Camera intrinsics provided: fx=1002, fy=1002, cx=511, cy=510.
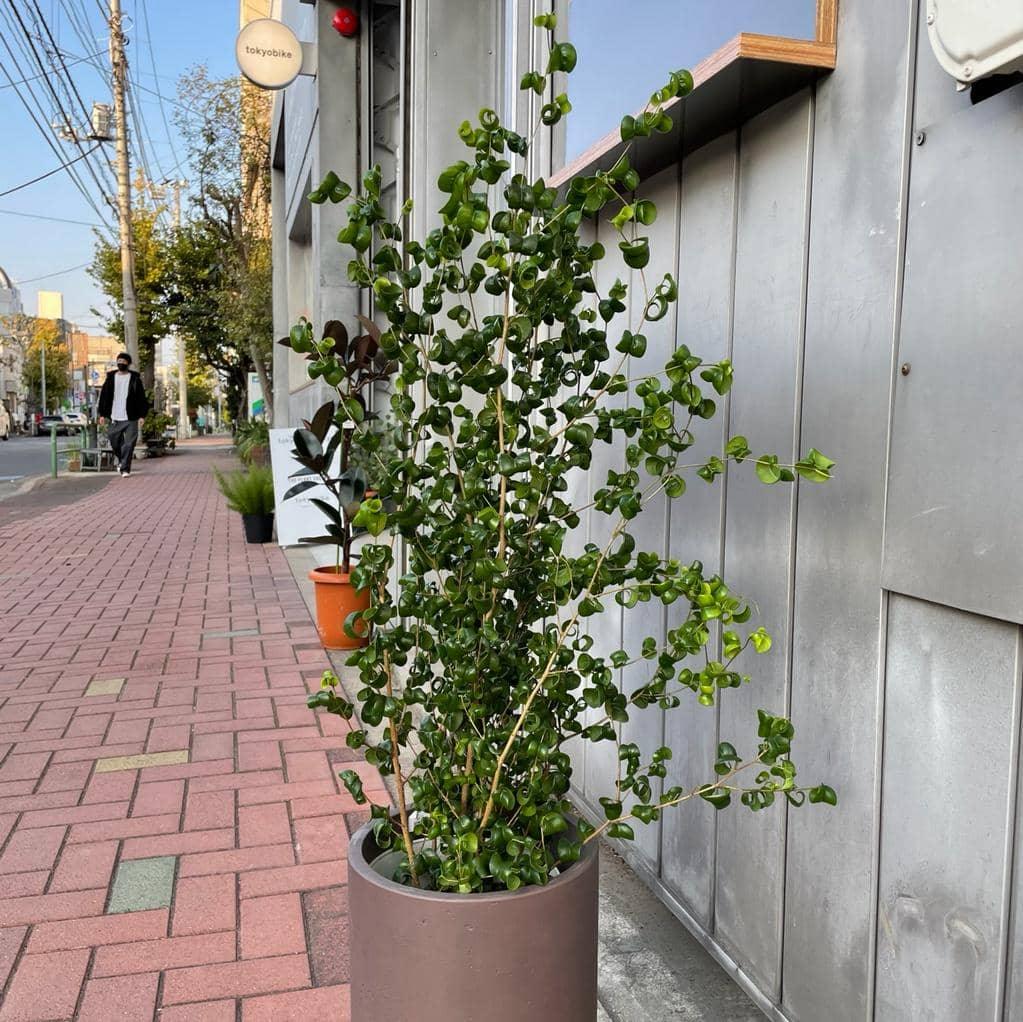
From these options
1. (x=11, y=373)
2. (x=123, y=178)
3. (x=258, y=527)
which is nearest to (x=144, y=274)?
(x=123, y=178)

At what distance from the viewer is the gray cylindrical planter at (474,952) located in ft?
4.82

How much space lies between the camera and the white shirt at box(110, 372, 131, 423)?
15531 millimetres

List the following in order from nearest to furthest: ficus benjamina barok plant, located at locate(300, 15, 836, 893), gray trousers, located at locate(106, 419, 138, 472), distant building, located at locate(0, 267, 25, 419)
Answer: ficus benjamina barok plant, located at locate(300, 15, 836, 893), gray trousers, located at locate(106, 419, 138, 472), distant building, located at locate(0, 267, 25, 419)

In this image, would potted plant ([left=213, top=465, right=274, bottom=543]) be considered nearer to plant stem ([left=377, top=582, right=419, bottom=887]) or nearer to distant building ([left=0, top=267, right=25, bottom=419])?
plant stem ([left=377, top=582, right=419, bottom=887])

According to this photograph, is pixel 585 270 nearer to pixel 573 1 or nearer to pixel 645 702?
pixel 645 702

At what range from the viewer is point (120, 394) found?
1561 cm

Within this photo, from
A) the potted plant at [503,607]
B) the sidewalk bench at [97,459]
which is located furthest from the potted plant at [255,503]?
the sidewalk bench at [97,459]

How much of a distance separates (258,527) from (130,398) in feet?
26.1

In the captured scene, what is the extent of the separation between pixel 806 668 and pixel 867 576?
26 cm

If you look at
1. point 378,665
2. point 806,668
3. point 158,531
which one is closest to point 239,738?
point 378,665

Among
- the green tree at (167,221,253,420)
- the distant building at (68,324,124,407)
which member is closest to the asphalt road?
the green tree at (167,221,253,420)

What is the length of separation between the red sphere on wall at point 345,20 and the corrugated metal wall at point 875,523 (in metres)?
Answer: 6.26

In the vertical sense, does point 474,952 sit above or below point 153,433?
below

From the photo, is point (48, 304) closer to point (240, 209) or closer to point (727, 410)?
point (240, 209)
